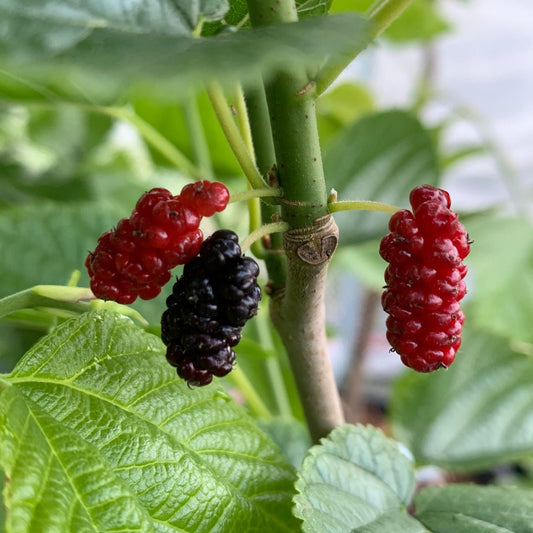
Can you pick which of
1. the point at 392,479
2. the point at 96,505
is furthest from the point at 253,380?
the point at 96,505

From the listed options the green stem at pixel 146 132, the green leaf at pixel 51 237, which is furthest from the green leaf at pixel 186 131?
the green leaf at pixel 51 237

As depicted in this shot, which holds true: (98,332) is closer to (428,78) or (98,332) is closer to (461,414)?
(461,414)

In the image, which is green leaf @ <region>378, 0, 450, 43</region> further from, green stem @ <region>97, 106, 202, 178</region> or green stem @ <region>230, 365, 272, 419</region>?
green stem @ <region>230, 365, 272, 419</region>

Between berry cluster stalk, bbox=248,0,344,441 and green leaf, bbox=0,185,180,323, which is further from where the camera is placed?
green leaf, bbox=0,185,180,323

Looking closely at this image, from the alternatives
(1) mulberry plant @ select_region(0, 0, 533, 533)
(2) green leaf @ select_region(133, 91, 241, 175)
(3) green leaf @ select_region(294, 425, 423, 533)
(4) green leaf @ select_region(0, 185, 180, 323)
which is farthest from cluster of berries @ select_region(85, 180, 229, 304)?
(2) green leaf @ select_region(133, 91, 241, 175)

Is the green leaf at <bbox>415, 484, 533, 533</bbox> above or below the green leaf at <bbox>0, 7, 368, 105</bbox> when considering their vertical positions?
A: below

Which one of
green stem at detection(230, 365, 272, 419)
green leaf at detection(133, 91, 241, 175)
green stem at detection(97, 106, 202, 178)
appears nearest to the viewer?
green stem at detection(230, 365, 272, 419)
